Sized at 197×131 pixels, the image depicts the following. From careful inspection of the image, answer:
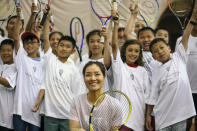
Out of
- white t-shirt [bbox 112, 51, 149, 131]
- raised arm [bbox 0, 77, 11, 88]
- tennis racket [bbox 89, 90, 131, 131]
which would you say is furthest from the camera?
raised arm [bbox 0, 77, 11, 88]

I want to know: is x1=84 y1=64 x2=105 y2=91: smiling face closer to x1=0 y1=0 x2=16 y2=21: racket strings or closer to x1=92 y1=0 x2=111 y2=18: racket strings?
x1=0 y1=0 x2=16 y2=21: racket strings

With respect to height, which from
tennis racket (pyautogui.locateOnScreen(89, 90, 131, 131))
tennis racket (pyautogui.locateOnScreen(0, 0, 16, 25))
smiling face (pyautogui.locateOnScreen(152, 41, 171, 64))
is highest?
tennis racket (pyautogui.locateOnScreen(0, 0, 16, 25))

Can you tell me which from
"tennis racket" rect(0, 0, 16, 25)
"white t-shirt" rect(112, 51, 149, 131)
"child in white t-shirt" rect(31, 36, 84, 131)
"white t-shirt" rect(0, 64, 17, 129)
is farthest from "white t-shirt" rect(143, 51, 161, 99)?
"tennis racket" rect(0, 0, 16, 25)

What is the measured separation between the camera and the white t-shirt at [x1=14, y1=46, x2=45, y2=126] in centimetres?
384

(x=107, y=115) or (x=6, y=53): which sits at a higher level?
(x=6, y=53)

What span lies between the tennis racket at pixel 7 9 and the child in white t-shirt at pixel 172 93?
2434mm

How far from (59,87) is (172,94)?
4.85 feet

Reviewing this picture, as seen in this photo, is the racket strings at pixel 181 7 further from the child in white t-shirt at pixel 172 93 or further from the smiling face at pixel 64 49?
the smiling face at pixel 64 49

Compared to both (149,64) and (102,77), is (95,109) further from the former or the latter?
(149,64)

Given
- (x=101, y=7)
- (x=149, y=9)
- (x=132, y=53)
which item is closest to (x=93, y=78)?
(x=132, y=53)

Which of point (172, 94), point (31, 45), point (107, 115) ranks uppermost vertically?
point (31, 45)

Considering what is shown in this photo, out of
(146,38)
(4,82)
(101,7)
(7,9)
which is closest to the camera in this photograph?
(4,82)

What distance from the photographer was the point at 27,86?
3.92 meters

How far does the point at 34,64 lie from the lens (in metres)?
4.03
